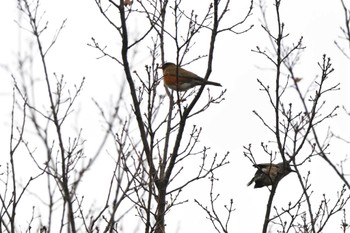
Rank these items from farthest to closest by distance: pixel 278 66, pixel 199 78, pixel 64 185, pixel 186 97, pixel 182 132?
pixel 199 78
pixel 186 97
pixel 182 132
pixel 278 66
pixel 64 185

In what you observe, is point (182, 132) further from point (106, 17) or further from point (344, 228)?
A: point (344, 228)

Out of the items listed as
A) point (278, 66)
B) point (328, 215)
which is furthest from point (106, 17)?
point (328, 215)

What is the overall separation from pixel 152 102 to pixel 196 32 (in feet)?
3.04

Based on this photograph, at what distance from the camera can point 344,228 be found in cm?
588

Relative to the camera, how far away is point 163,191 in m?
5.46

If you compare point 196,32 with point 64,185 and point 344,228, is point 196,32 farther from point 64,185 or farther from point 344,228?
point 344,228

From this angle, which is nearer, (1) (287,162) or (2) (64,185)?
(2) (64,185)

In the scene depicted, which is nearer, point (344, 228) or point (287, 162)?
point (287, 162)

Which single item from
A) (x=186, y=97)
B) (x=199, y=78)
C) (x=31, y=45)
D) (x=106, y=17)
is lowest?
(x=186, y=97)

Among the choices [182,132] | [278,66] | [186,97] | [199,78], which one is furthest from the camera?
[199,78]

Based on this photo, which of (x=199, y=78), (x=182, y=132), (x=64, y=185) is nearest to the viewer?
(x=64, y=185)

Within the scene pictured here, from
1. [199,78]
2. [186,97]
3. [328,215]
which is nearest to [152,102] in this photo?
[186,97]

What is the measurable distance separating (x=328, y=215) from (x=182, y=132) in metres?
1.56

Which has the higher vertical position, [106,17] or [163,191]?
[106,17]
